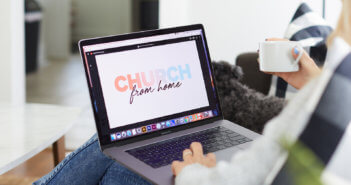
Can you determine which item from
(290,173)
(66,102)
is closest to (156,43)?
(290,173)

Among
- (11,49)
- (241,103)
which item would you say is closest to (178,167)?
(241,103)

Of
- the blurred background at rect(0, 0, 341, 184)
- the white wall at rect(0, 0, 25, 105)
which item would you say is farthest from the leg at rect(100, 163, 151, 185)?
the white wall at rect(0, 0, 25, 105)

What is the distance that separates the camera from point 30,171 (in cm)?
255

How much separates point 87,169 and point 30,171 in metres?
1.39

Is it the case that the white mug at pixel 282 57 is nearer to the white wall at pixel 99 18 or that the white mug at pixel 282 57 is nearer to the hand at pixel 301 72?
the hand at pixel 301 72

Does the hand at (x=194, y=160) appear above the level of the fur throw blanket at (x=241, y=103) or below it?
above

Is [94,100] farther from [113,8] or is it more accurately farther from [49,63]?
[113,8]

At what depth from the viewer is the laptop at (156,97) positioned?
115 cm

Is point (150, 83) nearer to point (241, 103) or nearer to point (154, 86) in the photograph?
point (154, 86)

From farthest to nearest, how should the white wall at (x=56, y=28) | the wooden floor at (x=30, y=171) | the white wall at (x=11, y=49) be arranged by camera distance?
1. the white wall at (x=56, y=28)
2. the white wall at (x=11, y=49)
3. the wooden floor at (x=30, y=171)

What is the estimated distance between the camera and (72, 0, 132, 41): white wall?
6520mm

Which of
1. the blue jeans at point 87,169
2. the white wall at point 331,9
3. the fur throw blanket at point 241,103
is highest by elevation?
the white wall at point 331,9

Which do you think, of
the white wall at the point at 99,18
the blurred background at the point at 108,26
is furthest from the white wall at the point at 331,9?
the white wall at the point at 99,18

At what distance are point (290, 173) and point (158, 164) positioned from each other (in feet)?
1.37
